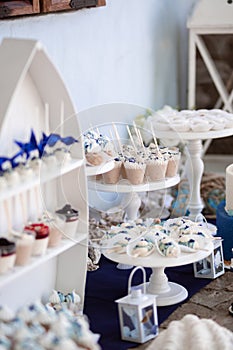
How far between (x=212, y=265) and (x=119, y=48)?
0.83 m

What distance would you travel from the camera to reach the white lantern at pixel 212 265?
206 centimetres

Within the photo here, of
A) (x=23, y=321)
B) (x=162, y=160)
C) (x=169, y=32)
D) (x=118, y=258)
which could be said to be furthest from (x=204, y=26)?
(x=23, y=321)

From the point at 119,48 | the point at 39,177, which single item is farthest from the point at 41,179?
the point at 119,48

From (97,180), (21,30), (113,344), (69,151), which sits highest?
(21,30)

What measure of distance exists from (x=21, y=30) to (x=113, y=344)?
796 millimetres

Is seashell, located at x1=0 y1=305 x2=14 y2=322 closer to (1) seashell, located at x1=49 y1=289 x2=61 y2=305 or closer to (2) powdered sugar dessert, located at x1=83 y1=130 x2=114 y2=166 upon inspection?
(1) seashell, located at x1=49 y1=289 x2=61 y2=305

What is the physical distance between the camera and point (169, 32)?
117 inches

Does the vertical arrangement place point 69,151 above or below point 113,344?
above

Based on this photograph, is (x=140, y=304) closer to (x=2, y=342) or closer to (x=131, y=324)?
(x=131, y=324)

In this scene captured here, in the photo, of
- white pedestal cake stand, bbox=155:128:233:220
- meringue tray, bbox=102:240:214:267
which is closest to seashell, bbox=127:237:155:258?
meringue tray, bbox=102:240:214:267

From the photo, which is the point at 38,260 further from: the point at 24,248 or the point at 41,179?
the point at 41,179

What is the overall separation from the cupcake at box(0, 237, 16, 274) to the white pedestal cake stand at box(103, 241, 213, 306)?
32cm

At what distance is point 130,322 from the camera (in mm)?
1694

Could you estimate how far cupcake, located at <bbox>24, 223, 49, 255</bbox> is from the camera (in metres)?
1.63
